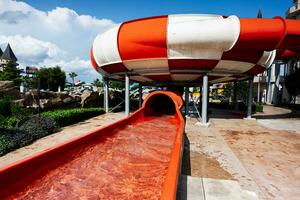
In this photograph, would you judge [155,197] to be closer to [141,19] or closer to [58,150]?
[58,150]

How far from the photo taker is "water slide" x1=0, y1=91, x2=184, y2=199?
4191mm

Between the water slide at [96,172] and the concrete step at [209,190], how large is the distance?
0.52 metres

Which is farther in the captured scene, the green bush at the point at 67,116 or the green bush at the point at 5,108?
the green bush at the point at 5,108

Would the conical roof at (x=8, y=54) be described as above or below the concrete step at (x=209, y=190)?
above

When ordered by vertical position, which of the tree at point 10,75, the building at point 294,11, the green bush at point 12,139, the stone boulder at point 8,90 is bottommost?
the green bush at point 12,139

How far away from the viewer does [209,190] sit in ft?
15.8

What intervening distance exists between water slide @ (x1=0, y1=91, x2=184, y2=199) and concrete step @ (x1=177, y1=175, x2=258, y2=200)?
52 cm

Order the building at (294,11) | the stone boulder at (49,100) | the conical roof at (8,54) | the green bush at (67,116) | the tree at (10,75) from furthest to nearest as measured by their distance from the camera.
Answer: the conical roof at (8,54) → the tree at (10,75) → the building at (294,11) → the stone boulder at (49,100) → the green bush at (67,116)

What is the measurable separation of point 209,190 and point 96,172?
277 centimetres

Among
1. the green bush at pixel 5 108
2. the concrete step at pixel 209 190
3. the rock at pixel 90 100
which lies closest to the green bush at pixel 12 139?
the green bush at pixel 5 108

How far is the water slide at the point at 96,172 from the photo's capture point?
4191 mm

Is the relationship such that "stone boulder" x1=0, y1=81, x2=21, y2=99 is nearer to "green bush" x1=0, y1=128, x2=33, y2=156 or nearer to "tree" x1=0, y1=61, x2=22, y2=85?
"green bush" x1=0, y1=128, x2=33, y2=156

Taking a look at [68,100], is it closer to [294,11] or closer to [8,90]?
[8,90]

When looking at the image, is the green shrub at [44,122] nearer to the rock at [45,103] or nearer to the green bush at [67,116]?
the green bush at [67,116]
